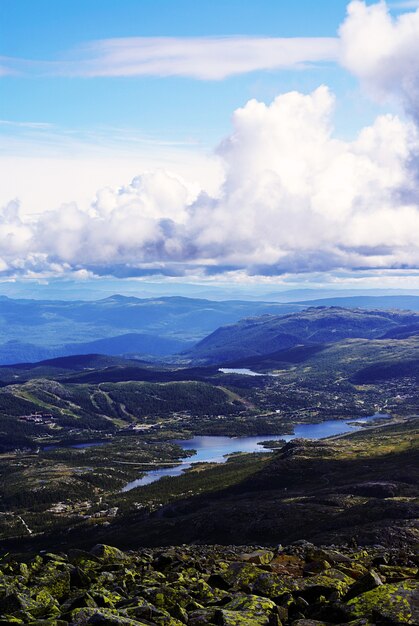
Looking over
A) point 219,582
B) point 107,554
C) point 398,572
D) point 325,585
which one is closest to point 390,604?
point 325,585

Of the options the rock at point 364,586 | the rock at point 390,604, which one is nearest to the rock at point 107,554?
the rock at point 364,586

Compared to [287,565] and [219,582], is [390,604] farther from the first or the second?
[287,565]

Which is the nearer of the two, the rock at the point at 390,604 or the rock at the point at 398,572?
the rock at the point at 390,604

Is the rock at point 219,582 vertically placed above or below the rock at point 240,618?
below

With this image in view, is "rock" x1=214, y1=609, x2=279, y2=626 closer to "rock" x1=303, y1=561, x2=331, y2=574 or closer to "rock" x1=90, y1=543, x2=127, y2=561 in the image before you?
"rock" x1=303, y1=561, x2=331, y2=574

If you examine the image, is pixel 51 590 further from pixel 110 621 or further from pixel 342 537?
pixel 342 537

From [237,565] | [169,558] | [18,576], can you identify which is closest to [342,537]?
[169,558]

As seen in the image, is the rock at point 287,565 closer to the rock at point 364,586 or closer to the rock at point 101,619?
the rock at point 364,586

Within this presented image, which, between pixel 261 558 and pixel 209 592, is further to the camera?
pixel 261 558

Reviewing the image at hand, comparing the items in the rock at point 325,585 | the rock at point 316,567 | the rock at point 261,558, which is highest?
the rock at point 325,585
